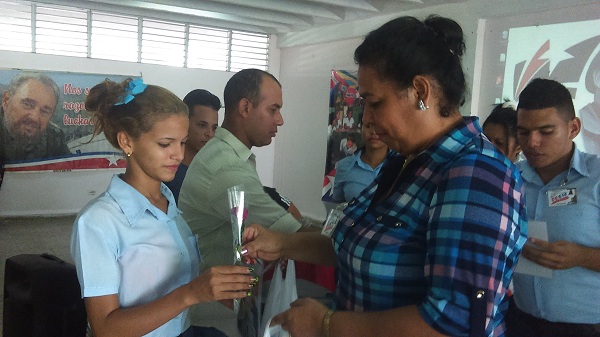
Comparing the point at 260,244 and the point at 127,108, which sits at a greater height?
the point at 127,108

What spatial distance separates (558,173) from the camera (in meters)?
2.00

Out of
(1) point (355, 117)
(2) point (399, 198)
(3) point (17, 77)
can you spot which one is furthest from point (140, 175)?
(3) point (17, 77)

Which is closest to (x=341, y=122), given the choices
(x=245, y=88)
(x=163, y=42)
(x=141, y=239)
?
(x=163, y=42)

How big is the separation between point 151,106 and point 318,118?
21.1 feet

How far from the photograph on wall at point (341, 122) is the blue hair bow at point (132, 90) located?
17.9 ft

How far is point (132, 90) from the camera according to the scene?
156cm

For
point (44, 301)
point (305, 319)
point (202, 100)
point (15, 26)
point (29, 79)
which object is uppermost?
point (15, 26)

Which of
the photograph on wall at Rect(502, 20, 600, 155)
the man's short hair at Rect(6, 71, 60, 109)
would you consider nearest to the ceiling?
the man's short hair at Rect(6, 71, 60, 109)

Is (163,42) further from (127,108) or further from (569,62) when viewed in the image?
(127,108)

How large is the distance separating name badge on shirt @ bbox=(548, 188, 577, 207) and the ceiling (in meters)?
4.21

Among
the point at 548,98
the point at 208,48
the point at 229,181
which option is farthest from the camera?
the point at 208,48

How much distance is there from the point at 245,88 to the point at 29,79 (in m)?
5.96

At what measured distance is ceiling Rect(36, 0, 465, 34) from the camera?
6355 mm

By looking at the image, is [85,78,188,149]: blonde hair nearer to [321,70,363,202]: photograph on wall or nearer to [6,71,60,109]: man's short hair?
[321,70,363,202]: photograph on wall
